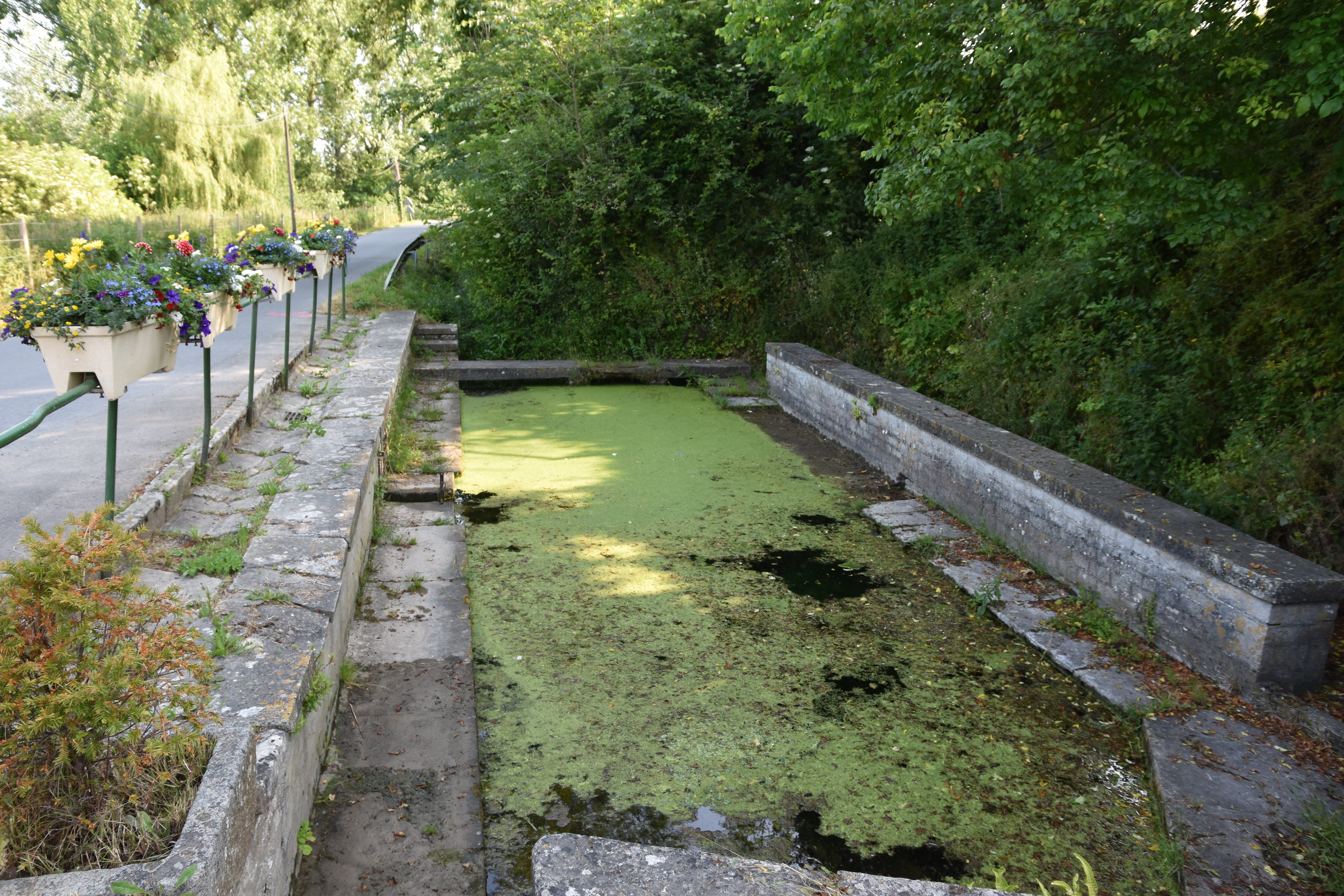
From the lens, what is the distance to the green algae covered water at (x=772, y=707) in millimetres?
2764

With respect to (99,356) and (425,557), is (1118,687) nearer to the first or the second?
(425,557)

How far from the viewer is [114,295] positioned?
11.7 feet

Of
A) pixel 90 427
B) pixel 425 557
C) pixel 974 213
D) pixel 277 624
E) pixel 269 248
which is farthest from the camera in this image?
pixel 974 213

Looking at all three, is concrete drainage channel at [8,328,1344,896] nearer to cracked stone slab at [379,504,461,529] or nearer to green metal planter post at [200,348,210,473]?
cracked stone slab at [379,504,461,529]

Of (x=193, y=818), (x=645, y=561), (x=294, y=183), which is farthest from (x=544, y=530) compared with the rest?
(x=294, y=183)

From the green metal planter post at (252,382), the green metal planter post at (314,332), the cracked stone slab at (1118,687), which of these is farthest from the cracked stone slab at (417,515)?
the cracked stone slab at (1118,687)

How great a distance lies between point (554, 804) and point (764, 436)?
5.18m

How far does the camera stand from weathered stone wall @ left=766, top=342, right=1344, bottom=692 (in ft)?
10.9

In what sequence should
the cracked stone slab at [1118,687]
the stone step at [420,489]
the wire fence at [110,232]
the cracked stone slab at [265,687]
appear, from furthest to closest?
the wire fence at [110,232], the stone step at [420,489], the cracked stone slab at [1118,687], the cracked stone slab at [265,687]

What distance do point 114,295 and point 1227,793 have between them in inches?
176

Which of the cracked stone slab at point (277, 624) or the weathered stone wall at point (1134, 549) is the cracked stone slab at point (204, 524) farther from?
the weathered stone wall at point (1134, 549)

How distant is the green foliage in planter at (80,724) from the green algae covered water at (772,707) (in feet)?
3.62

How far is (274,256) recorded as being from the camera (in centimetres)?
658

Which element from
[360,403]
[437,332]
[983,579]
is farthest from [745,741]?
[437,332]
